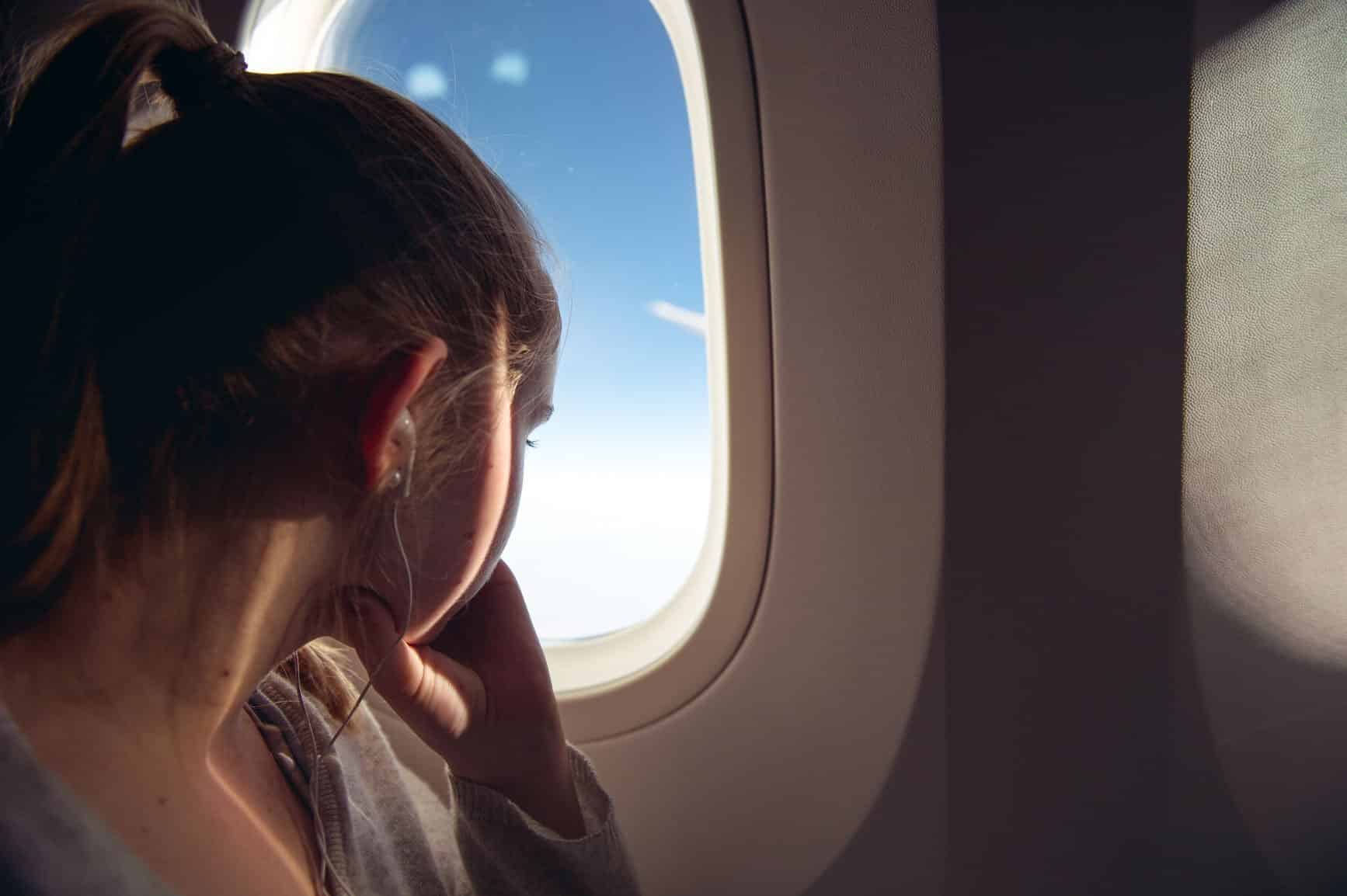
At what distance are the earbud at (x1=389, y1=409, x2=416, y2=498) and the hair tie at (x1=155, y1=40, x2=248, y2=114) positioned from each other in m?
0.25

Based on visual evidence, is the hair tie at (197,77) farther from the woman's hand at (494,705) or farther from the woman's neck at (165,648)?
the woman's hand at (494,705)

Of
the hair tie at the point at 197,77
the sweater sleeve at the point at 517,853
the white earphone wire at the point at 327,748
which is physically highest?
the hair tie at the point at 197,77

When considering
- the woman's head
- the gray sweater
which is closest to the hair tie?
the woman's head

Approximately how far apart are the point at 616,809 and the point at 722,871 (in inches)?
7.0

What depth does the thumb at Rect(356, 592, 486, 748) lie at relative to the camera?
0.68 metres

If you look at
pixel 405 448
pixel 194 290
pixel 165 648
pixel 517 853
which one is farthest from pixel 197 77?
pixel 517 853

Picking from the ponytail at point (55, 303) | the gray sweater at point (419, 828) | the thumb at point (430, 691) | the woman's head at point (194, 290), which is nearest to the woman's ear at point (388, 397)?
the woman's head at point (194, 290)

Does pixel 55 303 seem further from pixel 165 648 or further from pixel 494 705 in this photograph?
pixel 494 705

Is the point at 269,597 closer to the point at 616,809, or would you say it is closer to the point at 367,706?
the point at 367,706

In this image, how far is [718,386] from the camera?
2.87 feet

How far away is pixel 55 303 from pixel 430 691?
1.63ft

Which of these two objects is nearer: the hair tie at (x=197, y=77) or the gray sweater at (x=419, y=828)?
the hair tie at (x=197, y=77)

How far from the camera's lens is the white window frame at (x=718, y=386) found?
30.8 inches

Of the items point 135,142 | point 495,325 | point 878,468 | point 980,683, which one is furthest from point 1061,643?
point 135,142
